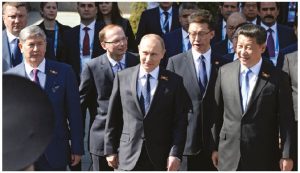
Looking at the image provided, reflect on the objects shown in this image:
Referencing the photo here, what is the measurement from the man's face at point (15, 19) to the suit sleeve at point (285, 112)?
264cm

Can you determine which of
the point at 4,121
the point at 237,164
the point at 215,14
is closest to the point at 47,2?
the point at 237,164

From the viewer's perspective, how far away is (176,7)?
876 centimetres

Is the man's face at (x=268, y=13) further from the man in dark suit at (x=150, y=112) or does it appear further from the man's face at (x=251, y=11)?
the man in dark suit at (x=150, y=112)

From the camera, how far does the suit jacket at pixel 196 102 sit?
17.8 ft

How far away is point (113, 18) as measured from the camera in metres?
8.02

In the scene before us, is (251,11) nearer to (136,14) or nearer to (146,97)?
(146,97)

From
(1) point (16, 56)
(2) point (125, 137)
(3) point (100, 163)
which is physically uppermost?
(1) point (16, 56)

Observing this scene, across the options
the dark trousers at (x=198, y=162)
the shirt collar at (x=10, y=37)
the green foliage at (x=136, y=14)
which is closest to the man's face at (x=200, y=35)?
the dark trousers at (x=198, y=162)

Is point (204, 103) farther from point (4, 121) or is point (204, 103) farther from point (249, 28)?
point (4, 121)

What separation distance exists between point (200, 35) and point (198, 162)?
1.07 m

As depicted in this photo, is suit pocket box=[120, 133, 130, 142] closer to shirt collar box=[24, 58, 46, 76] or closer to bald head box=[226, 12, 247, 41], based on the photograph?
shirt collar box=[24, 58, 46, 76]

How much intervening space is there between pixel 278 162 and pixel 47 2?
12.4 ft

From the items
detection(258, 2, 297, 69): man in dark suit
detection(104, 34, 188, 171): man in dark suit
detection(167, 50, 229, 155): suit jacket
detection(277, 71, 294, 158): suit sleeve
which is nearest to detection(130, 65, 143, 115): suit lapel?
detection(104, 34, 188, 171): man in dark suit

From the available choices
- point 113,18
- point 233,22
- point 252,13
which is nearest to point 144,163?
point 233,22
